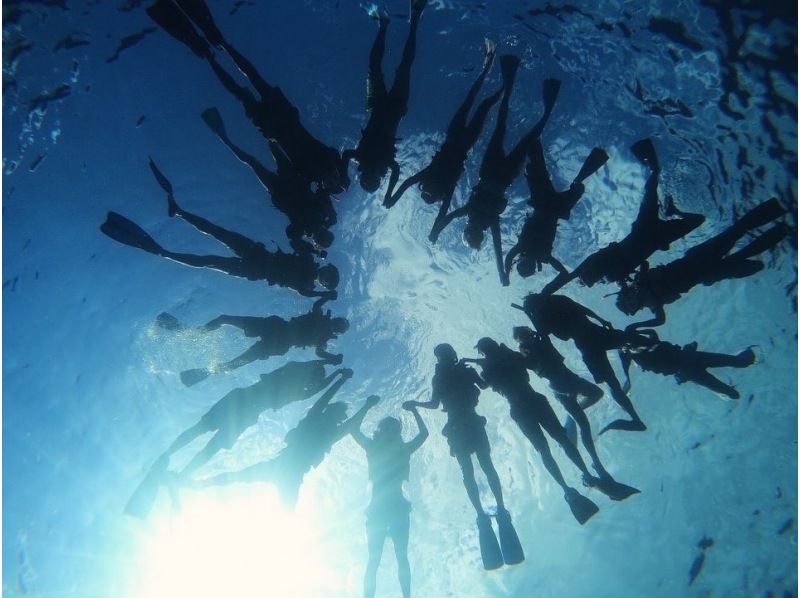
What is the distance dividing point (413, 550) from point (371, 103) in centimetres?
1826

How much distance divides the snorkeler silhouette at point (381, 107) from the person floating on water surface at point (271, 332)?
3.03 metres

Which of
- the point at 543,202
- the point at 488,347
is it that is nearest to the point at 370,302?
the point at 488,347

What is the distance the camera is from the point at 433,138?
1112cm

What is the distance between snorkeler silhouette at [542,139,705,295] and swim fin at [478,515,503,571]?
4852 millimetres

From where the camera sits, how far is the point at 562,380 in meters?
8.64

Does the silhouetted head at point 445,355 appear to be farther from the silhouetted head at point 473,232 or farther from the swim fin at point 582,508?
the swim fin at point 582,508

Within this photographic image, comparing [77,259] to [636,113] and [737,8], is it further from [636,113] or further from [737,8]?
[737,8]

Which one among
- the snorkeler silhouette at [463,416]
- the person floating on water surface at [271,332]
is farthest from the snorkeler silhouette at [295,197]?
the snorkeler silhouette at [463,416]

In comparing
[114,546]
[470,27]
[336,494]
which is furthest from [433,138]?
[114,546]

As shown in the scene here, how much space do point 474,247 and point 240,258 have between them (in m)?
4.58

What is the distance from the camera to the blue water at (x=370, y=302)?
9852mm

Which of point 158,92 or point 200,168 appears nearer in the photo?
point 158,92

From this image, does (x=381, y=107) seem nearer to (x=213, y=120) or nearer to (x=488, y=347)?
(x=213, y=120)

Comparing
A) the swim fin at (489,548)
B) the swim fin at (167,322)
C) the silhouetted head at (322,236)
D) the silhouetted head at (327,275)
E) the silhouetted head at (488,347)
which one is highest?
the silhouetted head at (322,236)
